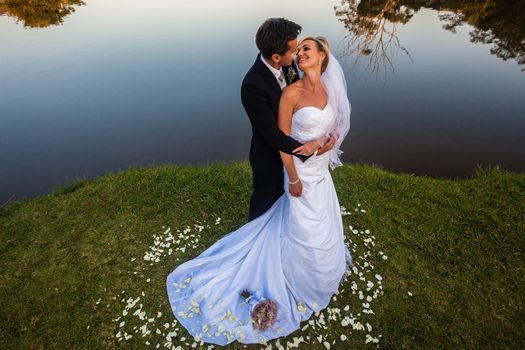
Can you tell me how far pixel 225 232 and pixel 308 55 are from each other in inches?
107

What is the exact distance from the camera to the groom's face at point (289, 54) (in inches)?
102

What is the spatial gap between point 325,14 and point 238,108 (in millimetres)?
7349

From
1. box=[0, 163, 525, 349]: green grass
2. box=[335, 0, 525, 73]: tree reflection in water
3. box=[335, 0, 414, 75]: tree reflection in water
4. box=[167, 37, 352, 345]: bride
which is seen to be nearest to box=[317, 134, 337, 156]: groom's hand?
box=[167, 37, 352, 345]: bride

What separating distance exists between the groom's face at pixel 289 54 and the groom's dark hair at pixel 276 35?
0.10 feet

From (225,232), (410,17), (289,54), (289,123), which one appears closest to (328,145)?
(289,123)

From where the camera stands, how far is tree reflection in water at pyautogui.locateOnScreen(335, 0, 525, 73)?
10156 mm

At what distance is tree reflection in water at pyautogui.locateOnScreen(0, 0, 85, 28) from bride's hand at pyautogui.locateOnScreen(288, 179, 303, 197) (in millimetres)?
15100

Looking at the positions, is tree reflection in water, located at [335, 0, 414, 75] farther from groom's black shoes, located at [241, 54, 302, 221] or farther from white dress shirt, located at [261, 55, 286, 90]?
groom's black shoes, located at [241, 54, 302, 221]

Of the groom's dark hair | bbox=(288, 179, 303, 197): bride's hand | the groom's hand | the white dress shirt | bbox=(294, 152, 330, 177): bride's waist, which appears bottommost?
bbox=(288, 179, 303, 197): bride's hand

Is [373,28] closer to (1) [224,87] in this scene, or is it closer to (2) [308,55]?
(1) [224,87]

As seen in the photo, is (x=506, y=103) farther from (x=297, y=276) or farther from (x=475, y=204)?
(x=297, y=276)

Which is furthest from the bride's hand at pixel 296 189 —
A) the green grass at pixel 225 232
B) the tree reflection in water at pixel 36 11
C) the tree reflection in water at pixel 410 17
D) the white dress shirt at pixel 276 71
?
the tree reflection in water at pixel 36 11

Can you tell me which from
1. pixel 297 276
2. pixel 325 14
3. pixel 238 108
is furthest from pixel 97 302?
pixel 325 14

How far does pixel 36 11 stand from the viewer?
14.2m
